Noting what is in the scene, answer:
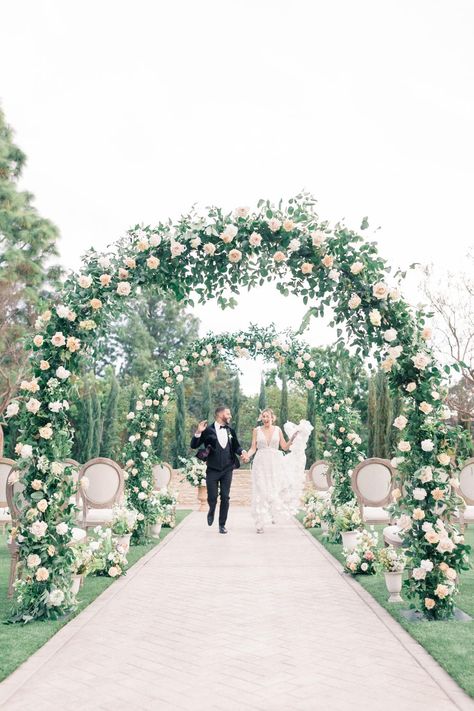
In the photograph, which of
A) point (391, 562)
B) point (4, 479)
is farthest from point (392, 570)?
point (4, 479)

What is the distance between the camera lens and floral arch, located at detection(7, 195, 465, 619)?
4914mm

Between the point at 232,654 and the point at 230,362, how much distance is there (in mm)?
8972

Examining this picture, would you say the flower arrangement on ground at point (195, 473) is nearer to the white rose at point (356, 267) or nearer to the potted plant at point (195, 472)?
the potted plant at point (195, 472)

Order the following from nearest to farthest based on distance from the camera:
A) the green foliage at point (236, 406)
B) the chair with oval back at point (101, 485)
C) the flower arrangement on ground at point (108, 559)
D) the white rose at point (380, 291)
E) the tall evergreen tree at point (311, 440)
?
the white rose at point (380, 291) → the flower arrangement on ground at point (108, 559) → the chair with oval back at point (101, 485) → the tall evergreen tree at point (311, 440) → the green foliage at point (236, 406)

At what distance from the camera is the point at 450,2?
27.1 feet

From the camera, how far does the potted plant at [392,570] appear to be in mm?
5438

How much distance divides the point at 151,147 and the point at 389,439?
1351 cm

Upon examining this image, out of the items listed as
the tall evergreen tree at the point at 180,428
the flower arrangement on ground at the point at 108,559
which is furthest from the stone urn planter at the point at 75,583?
the tall evergreen tree at the point at 180,428

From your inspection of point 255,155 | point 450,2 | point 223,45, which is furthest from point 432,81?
point 223,45

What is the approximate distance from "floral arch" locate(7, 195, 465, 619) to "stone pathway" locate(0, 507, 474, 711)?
692mm

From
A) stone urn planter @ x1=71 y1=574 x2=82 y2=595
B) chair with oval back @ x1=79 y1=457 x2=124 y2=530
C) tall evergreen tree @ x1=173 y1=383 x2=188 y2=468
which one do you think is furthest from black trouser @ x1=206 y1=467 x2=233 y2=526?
tall evergreen tree @ x1=173 y1=383 x2=188 y2=468

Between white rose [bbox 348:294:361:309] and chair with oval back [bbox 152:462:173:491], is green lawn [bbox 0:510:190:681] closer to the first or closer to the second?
white rose [bbox 348:294:361:309]

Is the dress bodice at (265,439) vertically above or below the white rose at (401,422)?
above

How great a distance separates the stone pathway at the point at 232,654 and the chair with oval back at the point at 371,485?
6.26ft
